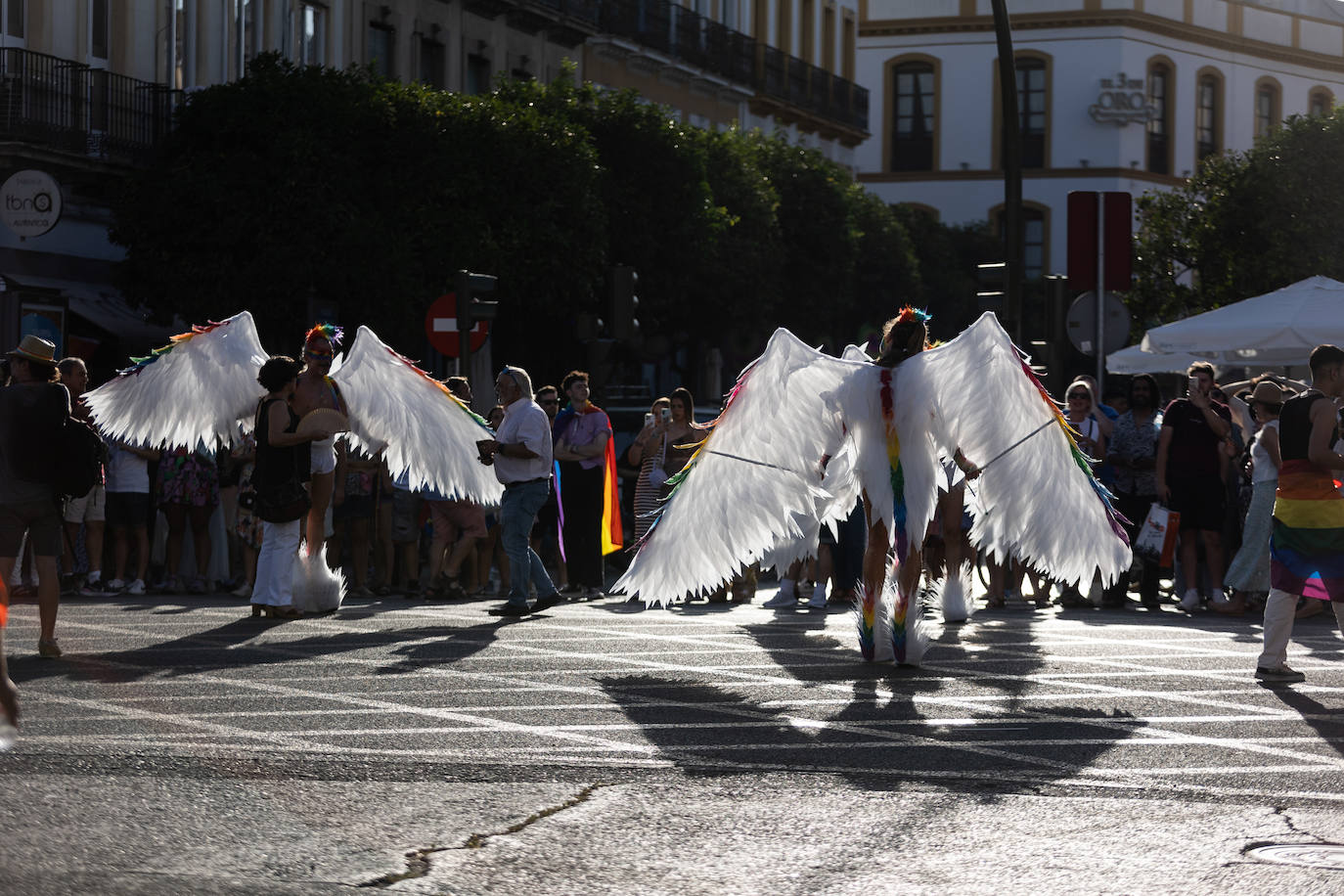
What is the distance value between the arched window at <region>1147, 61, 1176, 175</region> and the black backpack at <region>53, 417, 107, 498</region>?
66.4m

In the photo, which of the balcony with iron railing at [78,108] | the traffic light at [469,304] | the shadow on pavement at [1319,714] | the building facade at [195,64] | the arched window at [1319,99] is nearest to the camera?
the shadow on pavement at [1319,714]

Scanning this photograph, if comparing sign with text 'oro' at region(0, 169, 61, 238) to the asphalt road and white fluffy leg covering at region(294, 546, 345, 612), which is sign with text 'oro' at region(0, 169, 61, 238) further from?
the asphalt road

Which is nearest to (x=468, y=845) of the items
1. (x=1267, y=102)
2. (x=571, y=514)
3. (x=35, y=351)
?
(x=35, y=351)

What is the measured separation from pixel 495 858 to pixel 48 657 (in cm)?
619

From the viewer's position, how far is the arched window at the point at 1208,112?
250 ft

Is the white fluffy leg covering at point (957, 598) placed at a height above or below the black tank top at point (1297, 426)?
below

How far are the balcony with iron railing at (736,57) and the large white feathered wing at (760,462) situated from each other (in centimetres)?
3582

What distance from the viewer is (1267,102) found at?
260 feet

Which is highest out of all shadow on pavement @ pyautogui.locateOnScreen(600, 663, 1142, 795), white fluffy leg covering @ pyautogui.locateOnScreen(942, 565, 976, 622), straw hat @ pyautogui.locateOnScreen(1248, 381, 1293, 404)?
straw hat @ pyautogui.locateOnScreen(1248, 381, 1293, 404)

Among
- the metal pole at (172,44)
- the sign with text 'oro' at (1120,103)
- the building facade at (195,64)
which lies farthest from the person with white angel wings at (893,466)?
the sign with text 'oro' at (1120,103)

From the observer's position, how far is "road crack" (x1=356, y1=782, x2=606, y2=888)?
6.37 meters

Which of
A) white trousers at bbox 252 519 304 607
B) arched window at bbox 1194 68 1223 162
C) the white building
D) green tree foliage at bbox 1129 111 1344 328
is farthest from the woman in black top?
arched window at bbox 1194 68 1223 162

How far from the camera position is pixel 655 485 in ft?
60.3

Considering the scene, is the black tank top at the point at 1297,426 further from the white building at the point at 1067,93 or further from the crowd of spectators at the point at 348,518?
the white building at the point at 1067,93
